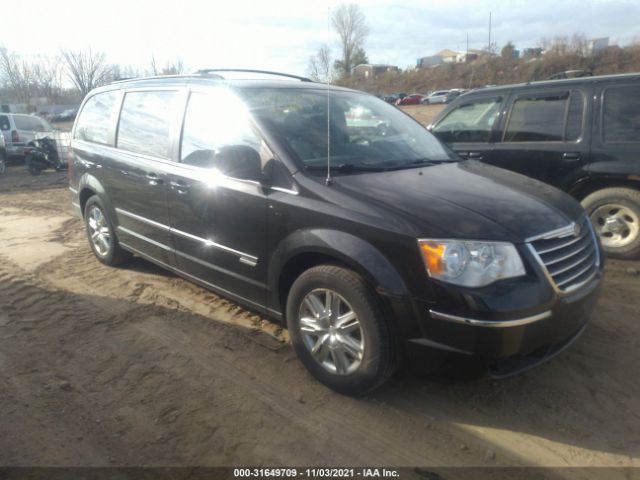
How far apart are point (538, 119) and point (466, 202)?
3.24 m

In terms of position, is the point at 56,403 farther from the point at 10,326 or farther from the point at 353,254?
the point at 353,254

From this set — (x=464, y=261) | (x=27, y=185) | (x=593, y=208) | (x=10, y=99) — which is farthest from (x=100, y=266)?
(x=10, y=99)

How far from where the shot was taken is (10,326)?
3.96 meters

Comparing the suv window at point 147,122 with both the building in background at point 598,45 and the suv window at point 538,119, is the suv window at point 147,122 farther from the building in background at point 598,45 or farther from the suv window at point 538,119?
the building in background at point 598,45

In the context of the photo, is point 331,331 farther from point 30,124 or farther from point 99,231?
point 30,124

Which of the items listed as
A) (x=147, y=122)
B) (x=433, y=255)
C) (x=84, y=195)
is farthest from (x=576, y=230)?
(x=84, y=195)

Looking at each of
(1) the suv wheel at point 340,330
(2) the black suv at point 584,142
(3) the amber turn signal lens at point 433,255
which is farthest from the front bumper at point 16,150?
(3) the amber turn signal lens at point 433,255

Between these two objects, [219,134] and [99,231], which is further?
[99,231]

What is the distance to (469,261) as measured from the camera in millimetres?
2445

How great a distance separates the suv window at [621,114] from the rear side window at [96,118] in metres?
5.07

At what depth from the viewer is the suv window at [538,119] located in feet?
17.1

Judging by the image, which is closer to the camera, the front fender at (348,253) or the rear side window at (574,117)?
the front fender at (348,253)

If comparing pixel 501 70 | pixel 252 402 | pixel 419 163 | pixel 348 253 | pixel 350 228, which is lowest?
pixel 252 402

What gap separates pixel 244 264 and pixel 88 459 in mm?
1492
